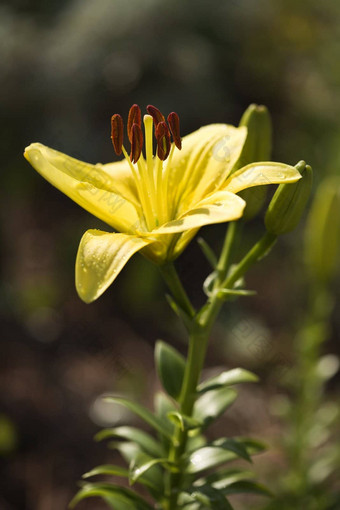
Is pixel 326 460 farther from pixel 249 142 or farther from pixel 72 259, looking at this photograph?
pixel 72 259

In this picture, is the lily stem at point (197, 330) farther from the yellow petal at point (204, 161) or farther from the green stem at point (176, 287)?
the yellow petal at point (204, 161)

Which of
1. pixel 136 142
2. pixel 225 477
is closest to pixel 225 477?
pixel 225 477

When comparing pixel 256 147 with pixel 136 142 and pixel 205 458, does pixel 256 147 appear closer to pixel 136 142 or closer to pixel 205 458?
pixel 136 142

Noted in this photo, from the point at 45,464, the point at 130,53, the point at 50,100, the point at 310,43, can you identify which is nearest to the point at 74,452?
the point at 45,464

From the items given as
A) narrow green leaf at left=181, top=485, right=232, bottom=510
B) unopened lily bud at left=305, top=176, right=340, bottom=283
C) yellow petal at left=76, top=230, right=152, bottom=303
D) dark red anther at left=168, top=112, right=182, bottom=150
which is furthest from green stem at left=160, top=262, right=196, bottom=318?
unopened lily bud at left=305, top=176, right=340, bottom=283

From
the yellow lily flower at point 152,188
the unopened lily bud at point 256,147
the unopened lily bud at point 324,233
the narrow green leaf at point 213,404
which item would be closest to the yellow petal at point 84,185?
the yellow lily flower at point 152,188

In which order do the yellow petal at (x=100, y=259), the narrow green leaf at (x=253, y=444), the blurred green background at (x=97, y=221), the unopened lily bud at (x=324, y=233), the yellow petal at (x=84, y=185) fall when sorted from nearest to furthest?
1. the yellow petal at (x=100, y=259)
2. the yellow petal at (x=84, y=185)
3. the narrow green leaf at (x=253, y=444)
4. the unopened lily bud at (x=324, y=233)
5. the blurred green background at (x=97, y=221)
